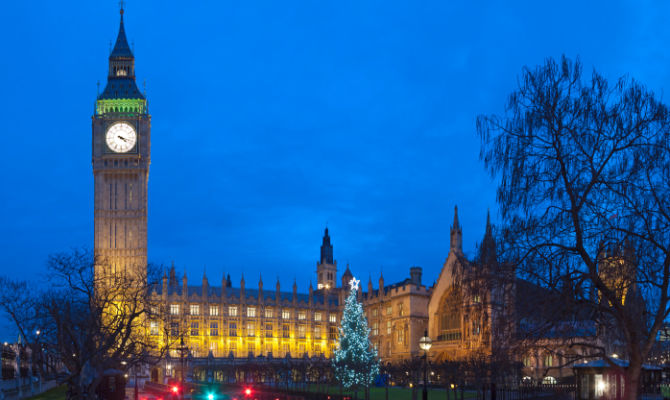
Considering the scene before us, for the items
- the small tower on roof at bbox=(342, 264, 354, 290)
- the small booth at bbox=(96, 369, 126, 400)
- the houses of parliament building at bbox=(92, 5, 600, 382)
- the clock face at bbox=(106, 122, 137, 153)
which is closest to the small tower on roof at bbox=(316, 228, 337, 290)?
the small tower on roof at bbox=(342, 264, 354, 290)

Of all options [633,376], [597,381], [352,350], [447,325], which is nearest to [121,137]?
[447,325]

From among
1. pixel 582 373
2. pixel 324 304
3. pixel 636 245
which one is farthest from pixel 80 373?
pixel 324 304

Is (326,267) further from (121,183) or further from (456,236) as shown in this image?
(456,236)

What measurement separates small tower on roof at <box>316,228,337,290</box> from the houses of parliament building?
32.3 metres

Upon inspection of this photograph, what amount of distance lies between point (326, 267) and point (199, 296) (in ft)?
166

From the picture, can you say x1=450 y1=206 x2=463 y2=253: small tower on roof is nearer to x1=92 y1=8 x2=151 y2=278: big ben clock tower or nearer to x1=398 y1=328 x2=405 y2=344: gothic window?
x1=398 y1=328 x2=405 y2=344: gothic window

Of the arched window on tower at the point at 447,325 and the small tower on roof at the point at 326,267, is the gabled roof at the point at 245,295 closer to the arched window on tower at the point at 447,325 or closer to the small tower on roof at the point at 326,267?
the small tower on roof at the point at 326,267

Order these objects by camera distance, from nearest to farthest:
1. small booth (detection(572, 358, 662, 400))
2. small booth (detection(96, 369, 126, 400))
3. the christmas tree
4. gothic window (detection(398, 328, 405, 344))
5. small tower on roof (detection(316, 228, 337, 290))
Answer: small booth (detection(572, 358, 662, 400)) < small booth (detection(96, 369, 126, 400)) < the christmas tree < gothic window (detection(398, 328, 405, 344)) < small tower on roof (detection(316, 228, 337, 290))

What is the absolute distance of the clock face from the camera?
366 feet

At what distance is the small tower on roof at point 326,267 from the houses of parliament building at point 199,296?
3233 centimetres

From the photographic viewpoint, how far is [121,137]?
112 meters

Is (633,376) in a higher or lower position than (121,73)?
lower

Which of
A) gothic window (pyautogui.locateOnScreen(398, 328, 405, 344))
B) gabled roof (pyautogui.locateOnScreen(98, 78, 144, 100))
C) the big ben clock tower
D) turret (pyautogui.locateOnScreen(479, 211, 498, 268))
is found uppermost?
gabled roof (pyautogui.locateOnScreen(98, 78, 144, 100))

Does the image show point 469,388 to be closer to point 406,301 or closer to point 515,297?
point 406,301
